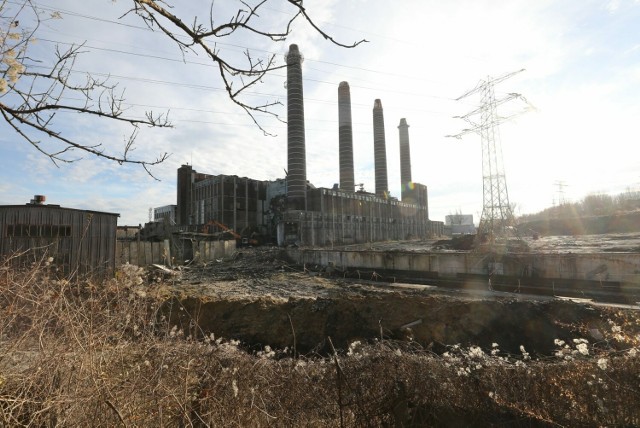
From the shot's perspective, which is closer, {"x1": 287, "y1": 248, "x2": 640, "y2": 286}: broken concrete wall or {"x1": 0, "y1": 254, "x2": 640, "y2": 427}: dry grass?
{"x1": 0, "y1": 254, "x2": 640, "y2": 427}: dry grass

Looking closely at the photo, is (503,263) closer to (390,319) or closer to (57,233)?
(390,319)

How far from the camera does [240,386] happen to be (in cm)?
328

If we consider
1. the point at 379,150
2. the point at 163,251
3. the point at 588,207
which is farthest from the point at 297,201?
the point at 588,207

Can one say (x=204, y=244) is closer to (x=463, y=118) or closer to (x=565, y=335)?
(x=565, y=335)

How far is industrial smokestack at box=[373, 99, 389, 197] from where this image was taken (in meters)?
49.9

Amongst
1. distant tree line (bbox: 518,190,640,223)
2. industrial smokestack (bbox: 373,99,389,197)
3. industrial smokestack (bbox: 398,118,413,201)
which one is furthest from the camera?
distant tree line (bbox: 518,190,640,223)

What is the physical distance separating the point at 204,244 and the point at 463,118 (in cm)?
2845

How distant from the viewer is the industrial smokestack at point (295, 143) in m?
33.6

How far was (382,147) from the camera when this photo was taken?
49781 millimetres

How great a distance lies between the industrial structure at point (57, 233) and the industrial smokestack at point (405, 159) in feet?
158

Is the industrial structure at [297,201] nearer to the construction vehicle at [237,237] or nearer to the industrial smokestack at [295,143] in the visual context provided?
the industrial smokestack at [295,143]

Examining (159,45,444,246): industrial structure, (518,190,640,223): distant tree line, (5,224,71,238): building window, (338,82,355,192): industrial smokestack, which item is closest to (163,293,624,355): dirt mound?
(5,224,71,238): building window

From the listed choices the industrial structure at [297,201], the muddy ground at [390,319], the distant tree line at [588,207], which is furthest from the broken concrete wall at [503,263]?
the distant tree line at [588,207]

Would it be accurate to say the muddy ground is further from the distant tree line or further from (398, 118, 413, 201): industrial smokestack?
the distant tree line
